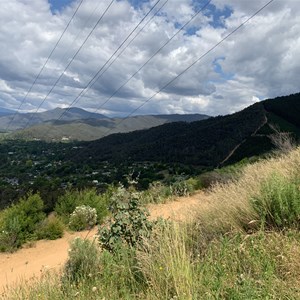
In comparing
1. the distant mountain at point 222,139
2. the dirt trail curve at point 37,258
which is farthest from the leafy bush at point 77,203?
the distant mountain at point 222,139

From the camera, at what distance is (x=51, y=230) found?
38.1 feet

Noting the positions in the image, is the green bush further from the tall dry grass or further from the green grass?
the tall dry grass

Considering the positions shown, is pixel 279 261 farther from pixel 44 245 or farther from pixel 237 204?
pixel 44 245

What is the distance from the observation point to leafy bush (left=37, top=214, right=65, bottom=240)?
452 inches

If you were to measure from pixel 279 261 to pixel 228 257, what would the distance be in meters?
0.54

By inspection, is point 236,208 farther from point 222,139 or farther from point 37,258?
point 222,139

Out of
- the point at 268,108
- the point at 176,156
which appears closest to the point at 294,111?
the point at 268,108

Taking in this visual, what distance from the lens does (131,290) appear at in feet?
13.8

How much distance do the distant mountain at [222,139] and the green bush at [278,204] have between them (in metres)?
57.1

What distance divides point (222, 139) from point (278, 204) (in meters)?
84.7

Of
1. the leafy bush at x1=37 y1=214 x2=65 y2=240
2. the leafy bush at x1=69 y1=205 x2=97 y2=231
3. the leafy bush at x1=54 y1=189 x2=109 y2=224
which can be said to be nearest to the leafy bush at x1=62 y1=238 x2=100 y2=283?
the leafy bush at x1=37 y1=214 x2=65 y2=240

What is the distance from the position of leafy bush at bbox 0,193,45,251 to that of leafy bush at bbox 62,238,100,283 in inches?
213

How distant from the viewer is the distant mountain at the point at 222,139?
74.0 meters

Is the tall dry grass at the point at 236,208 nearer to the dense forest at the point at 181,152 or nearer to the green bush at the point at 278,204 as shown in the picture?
the green bush at the point at 278,204
